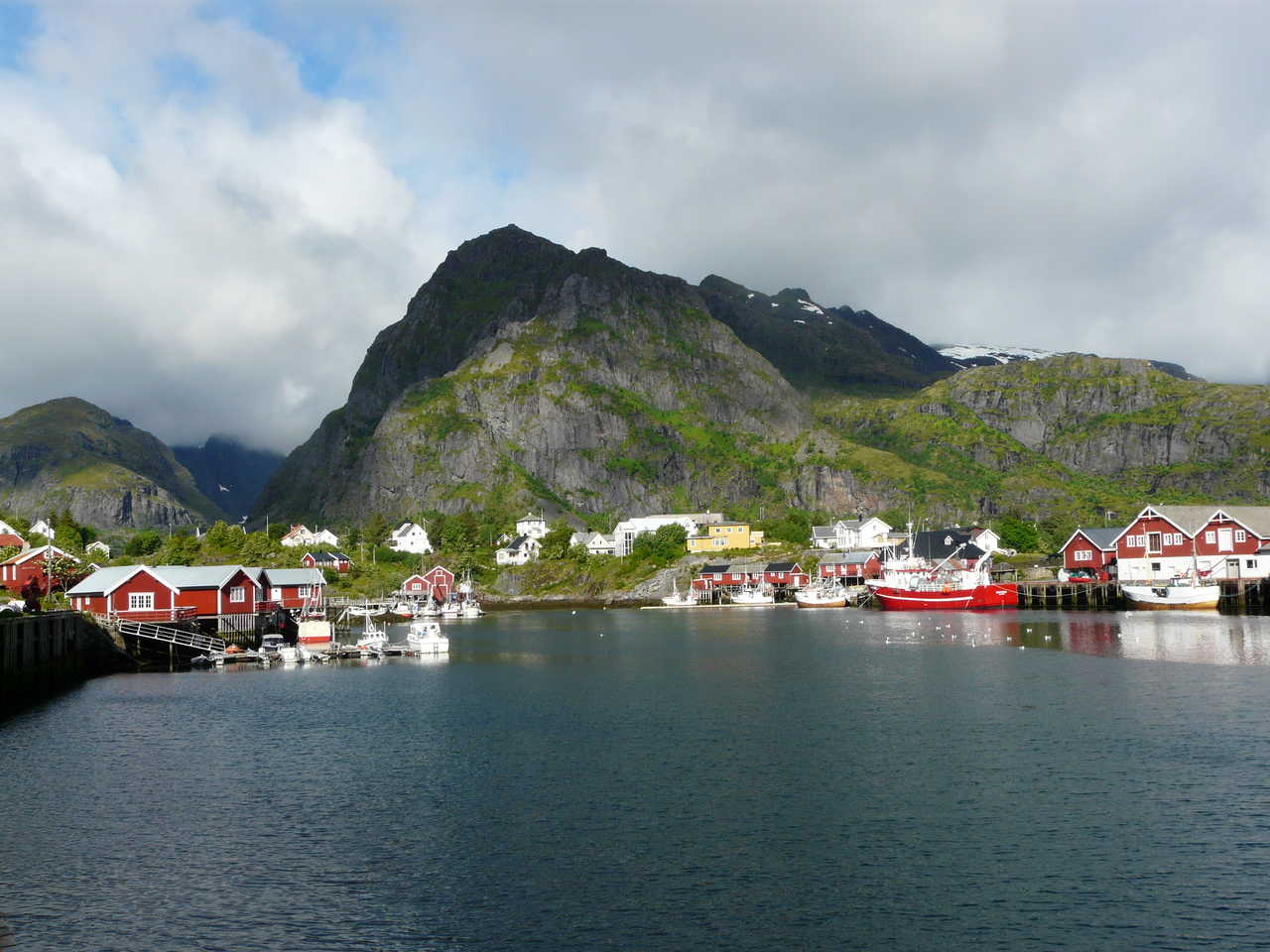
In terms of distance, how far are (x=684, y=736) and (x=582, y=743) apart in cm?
482

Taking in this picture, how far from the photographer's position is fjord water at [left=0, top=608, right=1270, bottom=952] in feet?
80.2

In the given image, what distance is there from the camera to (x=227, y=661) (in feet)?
282

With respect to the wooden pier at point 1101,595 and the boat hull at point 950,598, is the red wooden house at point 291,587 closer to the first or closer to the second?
the boat hull at point 950,598

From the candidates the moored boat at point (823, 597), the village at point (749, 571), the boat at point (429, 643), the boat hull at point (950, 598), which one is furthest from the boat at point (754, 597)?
the boat at point (429, 643)

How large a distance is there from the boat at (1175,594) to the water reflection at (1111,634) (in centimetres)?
280

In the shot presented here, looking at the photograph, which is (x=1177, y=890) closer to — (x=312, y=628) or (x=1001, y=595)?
(x=312, y=628)

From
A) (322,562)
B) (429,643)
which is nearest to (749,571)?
(322,562)

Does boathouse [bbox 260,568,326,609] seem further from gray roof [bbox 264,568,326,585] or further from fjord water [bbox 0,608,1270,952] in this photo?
fjord water [bbox 0,608,1270,952]

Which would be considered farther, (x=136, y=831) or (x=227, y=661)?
(x=227, y=661)

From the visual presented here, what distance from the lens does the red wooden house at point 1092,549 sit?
451 ft

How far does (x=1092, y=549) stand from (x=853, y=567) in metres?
45.1

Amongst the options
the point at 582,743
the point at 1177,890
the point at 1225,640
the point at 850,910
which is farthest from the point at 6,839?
the point at 1225,640

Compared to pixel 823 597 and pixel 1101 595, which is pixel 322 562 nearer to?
pixel 823 597

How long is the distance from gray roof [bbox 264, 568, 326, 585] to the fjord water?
43.6 m
